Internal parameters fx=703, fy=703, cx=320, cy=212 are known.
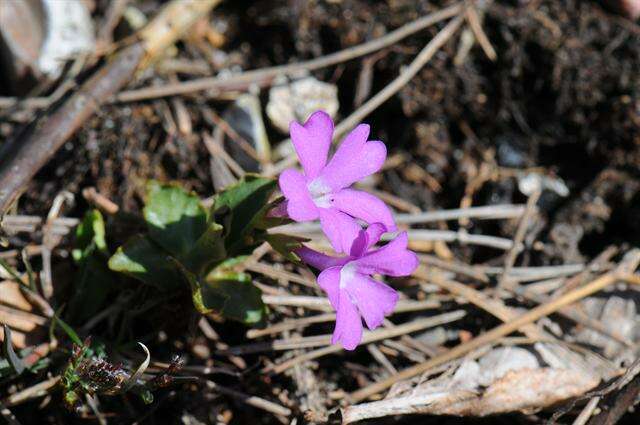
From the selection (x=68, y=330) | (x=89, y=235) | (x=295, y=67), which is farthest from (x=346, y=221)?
(x=295, y=67)

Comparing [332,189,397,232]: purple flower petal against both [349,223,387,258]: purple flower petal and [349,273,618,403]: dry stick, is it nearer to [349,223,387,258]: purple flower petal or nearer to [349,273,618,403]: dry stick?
[349,223,387,258]: purple flower petal

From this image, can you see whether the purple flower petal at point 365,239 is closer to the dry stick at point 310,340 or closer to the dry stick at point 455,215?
the dry stick at point 310,340

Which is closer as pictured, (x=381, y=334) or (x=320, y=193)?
(x=320, y=193)

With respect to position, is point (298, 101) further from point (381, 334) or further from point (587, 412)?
point (587, 412)

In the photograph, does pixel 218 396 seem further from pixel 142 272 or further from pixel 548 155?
pixel 548 155

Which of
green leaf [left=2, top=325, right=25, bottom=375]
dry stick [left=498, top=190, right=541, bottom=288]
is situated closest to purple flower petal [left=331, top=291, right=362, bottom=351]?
green leaf [left=2, top=325, right=25, bottom=375]

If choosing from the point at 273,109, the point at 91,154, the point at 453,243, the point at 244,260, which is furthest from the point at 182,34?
the point at 453,243

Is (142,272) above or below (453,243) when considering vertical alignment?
above
